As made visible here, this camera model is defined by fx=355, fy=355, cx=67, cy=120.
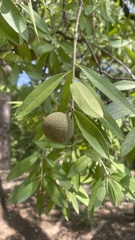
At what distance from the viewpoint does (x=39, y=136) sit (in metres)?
1.33

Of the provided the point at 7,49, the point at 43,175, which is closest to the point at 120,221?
the point at 43,175

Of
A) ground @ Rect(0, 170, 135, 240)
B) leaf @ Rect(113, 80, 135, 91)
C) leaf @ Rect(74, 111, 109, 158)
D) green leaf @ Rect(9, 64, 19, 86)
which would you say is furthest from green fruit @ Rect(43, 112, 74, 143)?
ground @ Rect(0, 170, 135, 240)

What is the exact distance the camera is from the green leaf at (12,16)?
908 mm

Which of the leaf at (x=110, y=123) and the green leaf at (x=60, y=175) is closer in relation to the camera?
the leaf at (x=110, y=123)

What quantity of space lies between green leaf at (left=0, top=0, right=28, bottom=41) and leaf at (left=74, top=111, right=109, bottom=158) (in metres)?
0.29

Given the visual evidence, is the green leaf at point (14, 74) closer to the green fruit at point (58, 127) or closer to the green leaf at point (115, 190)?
the green leaf at point (115, 190)

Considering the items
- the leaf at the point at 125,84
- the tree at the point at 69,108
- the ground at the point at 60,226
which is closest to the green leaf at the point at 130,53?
the tree at the point at 69,108

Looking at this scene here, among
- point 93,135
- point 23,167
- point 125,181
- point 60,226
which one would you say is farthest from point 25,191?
point 60,226

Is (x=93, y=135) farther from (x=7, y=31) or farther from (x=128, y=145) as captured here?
(x=7, y=31)

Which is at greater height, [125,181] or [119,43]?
[119,43]

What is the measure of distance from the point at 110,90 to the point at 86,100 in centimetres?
12

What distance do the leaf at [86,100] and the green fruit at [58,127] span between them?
3.2 inches

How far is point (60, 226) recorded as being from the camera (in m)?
4.09

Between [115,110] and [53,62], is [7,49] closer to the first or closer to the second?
[53,62]
